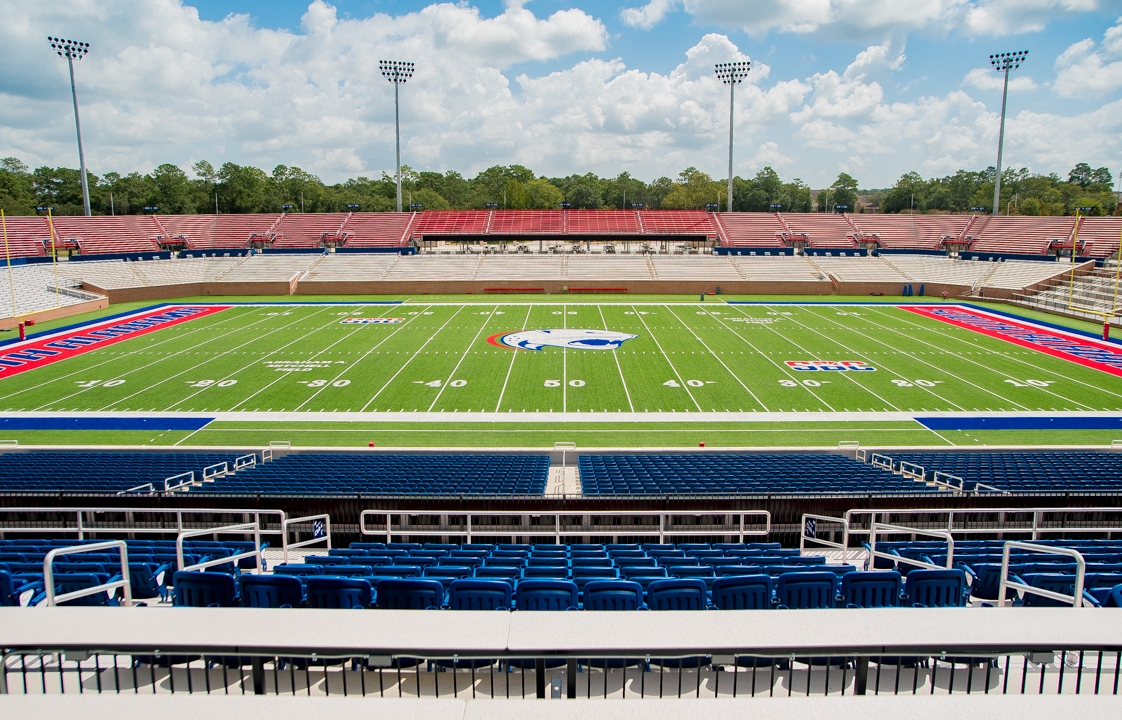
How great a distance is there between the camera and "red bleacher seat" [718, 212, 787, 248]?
224 feet

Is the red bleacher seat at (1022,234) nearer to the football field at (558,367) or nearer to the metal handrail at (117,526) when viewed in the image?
the football field at (558,367)

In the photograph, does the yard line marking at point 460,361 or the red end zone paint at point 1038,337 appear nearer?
the yard line marking at point 460,361

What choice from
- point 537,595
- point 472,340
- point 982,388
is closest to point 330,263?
point 472,340

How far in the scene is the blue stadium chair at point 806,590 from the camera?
18.4 feet

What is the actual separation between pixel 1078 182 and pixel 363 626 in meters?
175

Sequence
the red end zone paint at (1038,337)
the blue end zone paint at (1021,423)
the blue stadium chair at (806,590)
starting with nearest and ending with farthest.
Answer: the blue stadium chair at (806,590), the blue end zone paint at (1021,423), the red end zone paint at (1038,337)

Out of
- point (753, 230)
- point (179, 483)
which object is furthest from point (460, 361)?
point (753, 230)

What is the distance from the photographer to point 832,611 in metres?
3.64

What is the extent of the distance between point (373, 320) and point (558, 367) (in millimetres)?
16763

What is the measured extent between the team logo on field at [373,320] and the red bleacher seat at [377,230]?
88.0ft

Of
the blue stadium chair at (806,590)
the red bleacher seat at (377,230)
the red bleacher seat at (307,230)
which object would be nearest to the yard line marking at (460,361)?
the blue stadium chair at (806,590)

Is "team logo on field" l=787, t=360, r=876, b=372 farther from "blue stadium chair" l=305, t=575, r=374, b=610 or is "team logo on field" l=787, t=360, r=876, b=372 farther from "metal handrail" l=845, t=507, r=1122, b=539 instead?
"blue stadium chair" l=305, t=575, r=374, b=610

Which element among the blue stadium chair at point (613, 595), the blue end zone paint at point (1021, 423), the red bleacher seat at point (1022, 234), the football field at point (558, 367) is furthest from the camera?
the red bleacher seat at point (1022, 234)

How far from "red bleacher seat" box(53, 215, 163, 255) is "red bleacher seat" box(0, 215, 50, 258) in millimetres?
1124
